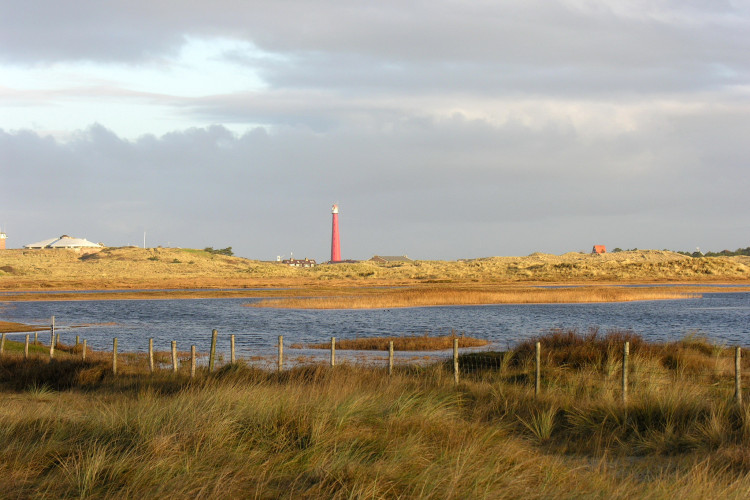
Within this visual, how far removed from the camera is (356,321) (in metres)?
45.9

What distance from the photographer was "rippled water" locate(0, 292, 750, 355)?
3628 cm

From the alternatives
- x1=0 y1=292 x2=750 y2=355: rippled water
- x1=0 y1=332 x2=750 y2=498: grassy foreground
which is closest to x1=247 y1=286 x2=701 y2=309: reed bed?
x1=0 y1=292 x2=750 y2=355: rippled water

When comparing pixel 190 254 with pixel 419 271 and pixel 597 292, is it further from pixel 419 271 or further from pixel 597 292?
pixel 597 292

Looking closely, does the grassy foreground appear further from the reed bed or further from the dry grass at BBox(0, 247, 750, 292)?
the dry grass at BBox(0, 247, 750, 292)

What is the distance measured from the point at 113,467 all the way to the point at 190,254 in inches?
6414

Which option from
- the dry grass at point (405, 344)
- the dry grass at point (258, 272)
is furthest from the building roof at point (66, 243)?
the dry grass at point (405, 344)

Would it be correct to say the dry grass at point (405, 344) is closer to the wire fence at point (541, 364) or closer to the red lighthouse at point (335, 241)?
the wire fence at point (541, 364)

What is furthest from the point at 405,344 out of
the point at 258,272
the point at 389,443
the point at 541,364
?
the point at 258,272

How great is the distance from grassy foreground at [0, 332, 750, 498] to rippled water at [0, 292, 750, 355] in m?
18.1

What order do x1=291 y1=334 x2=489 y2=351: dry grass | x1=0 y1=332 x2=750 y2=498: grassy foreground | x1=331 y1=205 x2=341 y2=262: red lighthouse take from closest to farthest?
1. x1=0 y1=332 x2=750 y2=498: grassy foreground
2. x1=291 y1=334 x2=489 y2=351: dry grass
3. x1=331 y1=205 x2=341 y2=262: red lighthouse

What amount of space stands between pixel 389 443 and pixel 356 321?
3715cm

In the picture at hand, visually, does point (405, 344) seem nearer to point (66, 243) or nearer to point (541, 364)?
point (541, 364)

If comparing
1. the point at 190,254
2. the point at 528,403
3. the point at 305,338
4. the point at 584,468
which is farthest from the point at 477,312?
the point at 190,254

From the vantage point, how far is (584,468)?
9109 mm
